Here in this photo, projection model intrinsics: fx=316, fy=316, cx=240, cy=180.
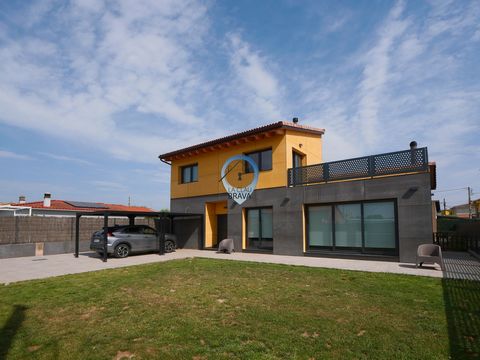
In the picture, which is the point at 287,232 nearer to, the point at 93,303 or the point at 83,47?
the point at 93,303

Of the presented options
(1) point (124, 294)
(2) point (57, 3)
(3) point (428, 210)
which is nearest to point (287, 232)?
(3) point (428, 210)

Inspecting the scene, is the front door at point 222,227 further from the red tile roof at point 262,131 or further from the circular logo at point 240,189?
the red tile roof at point 262,131

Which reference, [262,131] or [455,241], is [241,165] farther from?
[455,241]

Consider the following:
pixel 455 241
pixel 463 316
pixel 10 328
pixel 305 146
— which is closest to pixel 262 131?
pixel 305 146

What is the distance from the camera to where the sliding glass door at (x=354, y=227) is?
38.9ft

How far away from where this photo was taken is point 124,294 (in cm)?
700

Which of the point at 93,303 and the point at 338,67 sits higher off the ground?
the point at 338,67

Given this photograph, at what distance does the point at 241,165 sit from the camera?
16.4 metres

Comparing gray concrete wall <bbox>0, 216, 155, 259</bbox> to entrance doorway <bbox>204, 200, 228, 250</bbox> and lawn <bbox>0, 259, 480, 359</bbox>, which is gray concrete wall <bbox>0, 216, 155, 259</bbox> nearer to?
entrance doorway <bbox>204, 200, 228, 250</bbox>

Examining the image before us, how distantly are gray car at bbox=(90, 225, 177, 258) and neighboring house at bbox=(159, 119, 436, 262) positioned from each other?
316 cm

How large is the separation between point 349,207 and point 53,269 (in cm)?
1143

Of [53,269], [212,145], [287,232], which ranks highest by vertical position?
[212,145]

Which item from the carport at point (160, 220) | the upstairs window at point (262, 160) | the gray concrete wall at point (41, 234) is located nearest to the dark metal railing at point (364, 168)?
the upstairs window at point (262, 160)

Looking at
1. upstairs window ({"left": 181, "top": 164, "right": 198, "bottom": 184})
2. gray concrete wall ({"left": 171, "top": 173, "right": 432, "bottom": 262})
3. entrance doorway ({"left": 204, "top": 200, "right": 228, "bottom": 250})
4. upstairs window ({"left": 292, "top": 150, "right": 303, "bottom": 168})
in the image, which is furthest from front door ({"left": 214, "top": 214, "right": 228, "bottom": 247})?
upstairs window ({"left": 292, "top": 150, "right": 303, "bottom": 168})
